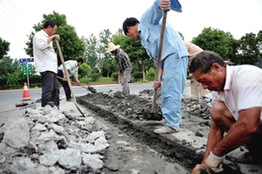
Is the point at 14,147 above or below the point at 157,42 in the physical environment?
below

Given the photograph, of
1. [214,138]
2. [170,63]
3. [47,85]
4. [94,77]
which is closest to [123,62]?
[47,85]

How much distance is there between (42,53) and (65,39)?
62.6ft

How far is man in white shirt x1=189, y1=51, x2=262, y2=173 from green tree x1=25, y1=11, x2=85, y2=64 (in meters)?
21.0

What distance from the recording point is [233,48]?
3966cm

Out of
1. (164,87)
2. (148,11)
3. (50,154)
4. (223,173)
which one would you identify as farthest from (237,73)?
(50,154)

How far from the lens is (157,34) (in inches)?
106

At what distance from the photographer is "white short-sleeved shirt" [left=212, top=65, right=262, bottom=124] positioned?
124 cm

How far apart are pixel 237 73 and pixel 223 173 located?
38.5 inches

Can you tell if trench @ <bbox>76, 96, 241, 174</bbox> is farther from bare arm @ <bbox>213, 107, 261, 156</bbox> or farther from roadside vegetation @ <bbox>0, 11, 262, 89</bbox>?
roadside vegetation @ <bbox>0, 11, 262, 89</bbox>

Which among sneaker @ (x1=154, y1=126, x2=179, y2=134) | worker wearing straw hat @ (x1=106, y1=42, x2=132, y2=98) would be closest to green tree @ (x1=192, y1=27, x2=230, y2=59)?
worker wearing straw hat @ (x1=106, y1=42, x2=132, y2=98)

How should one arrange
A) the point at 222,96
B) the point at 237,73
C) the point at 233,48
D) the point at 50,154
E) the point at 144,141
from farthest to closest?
the point at 233,48 < the point at 144,141 < the point at 50,154 < the point at 222,96 < the point at 237,73

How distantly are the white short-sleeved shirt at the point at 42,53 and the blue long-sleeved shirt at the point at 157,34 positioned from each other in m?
2.31

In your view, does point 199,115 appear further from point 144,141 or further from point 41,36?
point 41,36

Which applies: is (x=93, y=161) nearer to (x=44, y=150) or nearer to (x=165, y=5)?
(x=44, y=150)
